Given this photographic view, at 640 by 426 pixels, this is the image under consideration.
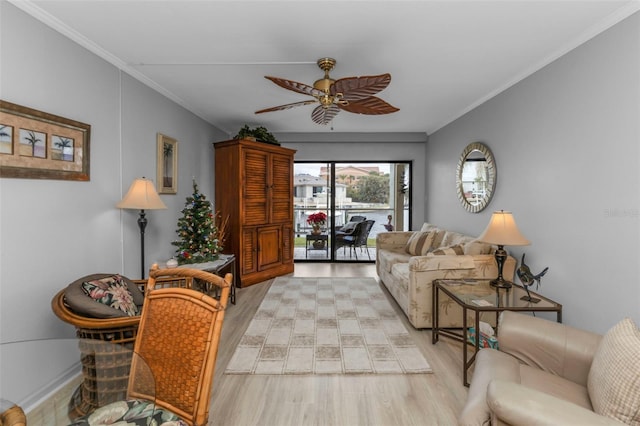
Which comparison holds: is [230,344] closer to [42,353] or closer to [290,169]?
[42,353]

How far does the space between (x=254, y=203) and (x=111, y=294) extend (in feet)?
9.51

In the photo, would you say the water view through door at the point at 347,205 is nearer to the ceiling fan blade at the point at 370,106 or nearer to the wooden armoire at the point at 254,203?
the wooden armoire at the point at 254,203

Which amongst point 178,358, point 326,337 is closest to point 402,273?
point 326,337

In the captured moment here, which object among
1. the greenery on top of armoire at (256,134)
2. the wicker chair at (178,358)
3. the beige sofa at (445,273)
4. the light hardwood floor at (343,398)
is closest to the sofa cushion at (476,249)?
the beige sofa at (445,273)

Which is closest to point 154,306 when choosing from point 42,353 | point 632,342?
point 42,353

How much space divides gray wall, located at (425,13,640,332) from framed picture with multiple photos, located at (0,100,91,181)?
12.9ft

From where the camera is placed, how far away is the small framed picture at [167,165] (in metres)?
3.66

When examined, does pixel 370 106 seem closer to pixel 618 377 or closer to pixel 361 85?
pixel 361 85

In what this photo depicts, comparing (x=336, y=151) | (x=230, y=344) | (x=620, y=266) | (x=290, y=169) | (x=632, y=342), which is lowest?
(x=230, y=344)

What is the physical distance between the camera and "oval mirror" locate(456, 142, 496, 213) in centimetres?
380

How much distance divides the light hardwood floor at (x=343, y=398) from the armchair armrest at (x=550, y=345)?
596mm

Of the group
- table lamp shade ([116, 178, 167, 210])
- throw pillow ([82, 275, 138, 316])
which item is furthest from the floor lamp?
throw pillow ([82, 275, 138, 316])

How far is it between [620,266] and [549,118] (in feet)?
4.55

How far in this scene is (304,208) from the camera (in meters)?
6.57
